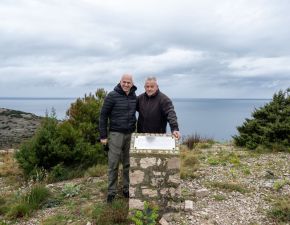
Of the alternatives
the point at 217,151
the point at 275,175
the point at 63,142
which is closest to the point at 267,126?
the point at 217,151

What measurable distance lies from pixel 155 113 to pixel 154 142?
1.98 ft

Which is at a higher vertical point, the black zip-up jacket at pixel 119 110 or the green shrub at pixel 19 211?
the black zip-up jacket at pixel 119 110

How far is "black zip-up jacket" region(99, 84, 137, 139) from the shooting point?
6801 millimetres

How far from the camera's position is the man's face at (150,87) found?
265 inches

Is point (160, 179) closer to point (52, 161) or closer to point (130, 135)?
point (130, 135)

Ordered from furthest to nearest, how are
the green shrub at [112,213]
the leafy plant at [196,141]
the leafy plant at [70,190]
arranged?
the leafy plant at [196,141] → the leafy plant at [70,190] → the green shrub at [112,213]

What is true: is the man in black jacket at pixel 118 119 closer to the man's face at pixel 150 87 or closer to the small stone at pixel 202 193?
the man's face at pixel 150 87

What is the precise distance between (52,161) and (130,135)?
13.3 feet

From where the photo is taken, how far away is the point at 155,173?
21.3 ft

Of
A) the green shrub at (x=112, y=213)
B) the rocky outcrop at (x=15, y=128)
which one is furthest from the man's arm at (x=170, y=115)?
the rocky outcrop at (x=15, y=128)

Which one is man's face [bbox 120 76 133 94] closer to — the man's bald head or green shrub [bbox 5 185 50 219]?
the man's bald head

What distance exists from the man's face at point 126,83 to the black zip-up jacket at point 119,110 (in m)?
0.09

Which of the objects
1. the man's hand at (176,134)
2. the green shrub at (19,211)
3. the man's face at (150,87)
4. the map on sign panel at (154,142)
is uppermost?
the man's face at (150,87)

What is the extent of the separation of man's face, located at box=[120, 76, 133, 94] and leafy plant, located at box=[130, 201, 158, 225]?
208 cm
